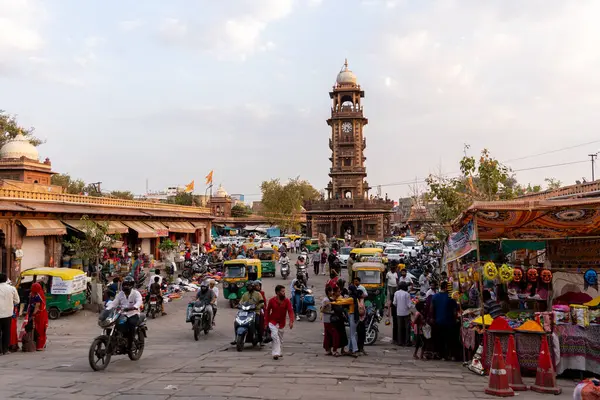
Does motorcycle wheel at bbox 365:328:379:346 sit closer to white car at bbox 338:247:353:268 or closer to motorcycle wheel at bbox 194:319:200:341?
motorcycle wheel at bbox 194:319:200:341

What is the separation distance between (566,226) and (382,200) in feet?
174

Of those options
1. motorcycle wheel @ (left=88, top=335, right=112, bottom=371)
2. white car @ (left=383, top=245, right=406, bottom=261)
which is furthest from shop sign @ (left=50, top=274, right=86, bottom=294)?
white car @ (left=383, top=245, right=406, bottom=261)

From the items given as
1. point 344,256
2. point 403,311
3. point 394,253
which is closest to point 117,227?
point 344,256

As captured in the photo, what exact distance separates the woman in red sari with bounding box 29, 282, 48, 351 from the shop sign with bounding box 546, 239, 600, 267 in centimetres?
1174

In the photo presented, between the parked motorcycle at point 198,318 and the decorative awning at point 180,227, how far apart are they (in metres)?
25.5

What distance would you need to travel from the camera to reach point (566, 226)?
9891 mm

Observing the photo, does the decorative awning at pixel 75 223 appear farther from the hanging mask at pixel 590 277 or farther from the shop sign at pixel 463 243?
the hanging mask at pixel 590 277

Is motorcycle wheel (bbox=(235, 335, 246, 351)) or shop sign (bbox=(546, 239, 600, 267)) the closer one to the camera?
motorcycle wheel (bbox=(235, 335, 246, 351))

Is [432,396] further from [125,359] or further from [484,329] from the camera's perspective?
[125,359]

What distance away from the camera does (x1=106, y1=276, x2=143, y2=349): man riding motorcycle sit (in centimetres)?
970

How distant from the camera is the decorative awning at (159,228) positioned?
35.0 metres

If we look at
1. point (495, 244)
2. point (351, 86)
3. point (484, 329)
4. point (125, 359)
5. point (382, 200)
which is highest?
point (351, 86)

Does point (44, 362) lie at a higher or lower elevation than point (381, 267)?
lower

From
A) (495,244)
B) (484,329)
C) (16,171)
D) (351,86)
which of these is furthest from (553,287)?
(351,86)
